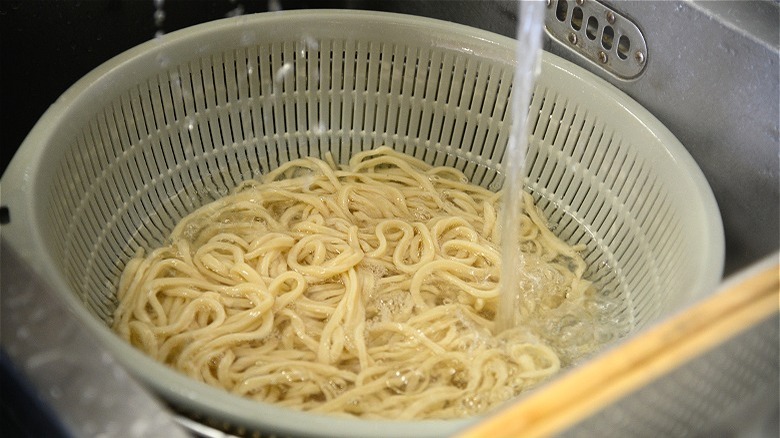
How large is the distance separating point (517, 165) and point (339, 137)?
→ 51 centimetres

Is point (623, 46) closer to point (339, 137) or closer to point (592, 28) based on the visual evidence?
point (592, 28)

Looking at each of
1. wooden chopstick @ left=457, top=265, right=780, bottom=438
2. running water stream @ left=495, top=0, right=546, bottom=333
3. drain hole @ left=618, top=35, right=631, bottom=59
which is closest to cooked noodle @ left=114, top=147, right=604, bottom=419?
running water stream @ left=495, top=0, right=546, bottom=333

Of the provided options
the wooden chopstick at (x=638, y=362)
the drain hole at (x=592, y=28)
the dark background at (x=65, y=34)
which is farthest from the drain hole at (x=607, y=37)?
the wooden chopstick at (x=638, y=362)

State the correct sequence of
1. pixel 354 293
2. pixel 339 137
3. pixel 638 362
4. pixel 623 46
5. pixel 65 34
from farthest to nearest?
pixel 339 137
pixel 65 34
pixel 623 46
pixel 354 293
pixel 638 362

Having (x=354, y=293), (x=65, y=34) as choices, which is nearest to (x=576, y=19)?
(x=354, y=293)

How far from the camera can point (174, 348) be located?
1601 millimetres

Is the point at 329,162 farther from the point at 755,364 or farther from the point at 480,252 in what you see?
the point at 755,364

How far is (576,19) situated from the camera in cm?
191

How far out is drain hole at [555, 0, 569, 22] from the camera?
6.24ft

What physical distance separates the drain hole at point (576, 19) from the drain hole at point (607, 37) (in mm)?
68

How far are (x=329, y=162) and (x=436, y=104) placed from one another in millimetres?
308

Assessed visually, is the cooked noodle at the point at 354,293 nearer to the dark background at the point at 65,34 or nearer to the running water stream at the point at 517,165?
the running water stream at the point at 517,165

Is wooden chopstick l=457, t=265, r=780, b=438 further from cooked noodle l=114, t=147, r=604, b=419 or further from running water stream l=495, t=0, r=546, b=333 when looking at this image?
running water stream l=495, t=0, r=546, b=333

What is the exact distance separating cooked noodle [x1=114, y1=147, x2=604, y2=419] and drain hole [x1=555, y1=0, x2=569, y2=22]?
1.49ft
